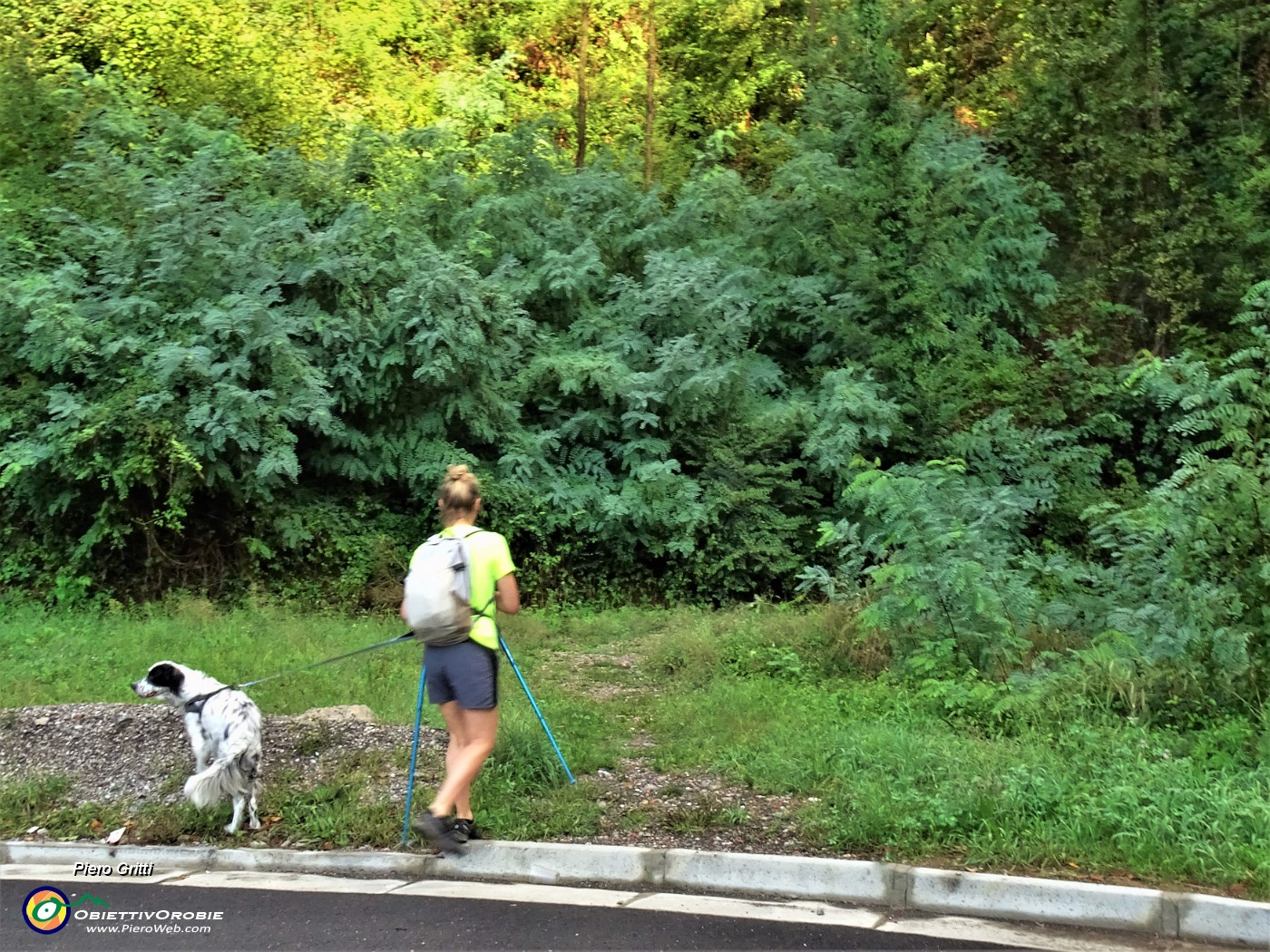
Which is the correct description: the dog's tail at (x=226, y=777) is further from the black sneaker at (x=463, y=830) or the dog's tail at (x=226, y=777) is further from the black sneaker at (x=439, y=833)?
the black sneaker at (x=463, y=830)

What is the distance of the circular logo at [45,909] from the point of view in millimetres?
4723

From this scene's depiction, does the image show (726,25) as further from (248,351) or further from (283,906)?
(283,906)

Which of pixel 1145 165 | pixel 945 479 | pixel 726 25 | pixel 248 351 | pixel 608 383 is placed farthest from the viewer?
pixel 726 25

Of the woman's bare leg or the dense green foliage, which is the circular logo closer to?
the woman's bare leg

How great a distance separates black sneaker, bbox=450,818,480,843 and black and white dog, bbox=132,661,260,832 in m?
1.27

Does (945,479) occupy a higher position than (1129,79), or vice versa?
(1129,79)

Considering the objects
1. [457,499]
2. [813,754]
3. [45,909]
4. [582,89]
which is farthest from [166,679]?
[582,89]

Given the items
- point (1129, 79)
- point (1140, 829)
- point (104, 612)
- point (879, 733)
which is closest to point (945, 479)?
point (879, 733)

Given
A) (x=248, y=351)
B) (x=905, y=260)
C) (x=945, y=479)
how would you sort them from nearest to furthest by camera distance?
(x=945, y=479), (x=248, y=351), (x=905, y=260)

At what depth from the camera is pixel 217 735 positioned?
18.6 ft

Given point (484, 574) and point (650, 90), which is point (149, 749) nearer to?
point (484, 574)

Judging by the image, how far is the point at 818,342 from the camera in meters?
15.2

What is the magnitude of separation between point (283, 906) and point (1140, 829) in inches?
163

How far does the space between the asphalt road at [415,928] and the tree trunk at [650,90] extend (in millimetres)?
14496
